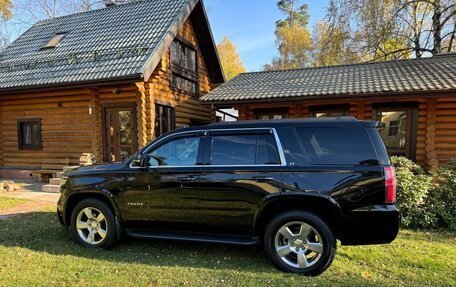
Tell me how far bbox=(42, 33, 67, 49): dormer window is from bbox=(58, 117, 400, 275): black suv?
10.7m

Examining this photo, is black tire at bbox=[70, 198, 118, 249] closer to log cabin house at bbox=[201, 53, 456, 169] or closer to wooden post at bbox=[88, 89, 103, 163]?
wooden post at bbox=[88, 89, 103, 163]

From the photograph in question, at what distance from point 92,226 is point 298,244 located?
3.11 metres

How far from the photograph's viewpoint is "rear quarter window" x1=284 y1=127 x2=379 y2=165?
3906 millimetres

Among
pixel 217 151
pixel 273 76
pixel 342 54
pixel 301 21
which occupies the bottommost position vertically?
pixel 217 151

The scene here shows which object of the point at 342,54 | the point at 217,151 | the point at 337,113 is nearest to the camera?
the point at 217,151

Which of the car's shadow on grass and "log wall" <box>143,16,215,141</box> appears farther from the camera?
"log wall" <box>143,16,215,141</box>

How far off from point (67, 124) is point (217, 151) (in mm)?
9405

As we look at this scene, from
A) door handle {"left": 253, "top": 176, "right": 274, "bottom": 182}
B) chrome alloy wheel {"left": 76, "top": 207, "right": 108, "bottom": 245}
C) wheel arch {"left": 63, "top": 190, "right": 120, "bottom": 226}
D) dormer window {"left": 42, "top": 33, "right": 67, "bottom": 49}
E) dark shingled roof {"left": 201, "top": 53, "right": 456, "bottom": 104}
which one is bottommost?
chrome alloy wheel {"left": 76, "top": 207, "right": 108, "bottom": 245}

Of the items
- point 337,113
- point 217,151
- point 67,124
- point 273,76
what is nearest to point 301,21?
point 273,76

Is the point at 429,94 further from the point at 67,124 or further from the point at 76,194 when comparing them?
the point at 67,124

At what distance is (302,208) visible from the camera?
4.12 meters

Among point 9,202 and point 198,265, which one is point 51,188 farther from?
point 198,265

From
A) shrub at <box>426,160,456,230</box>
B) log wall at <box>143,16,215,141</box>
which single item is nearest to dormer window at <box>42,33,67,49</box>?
log wall at <box>143,16,215,141</box>

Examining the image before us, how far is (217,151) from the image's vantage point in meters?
4.51
